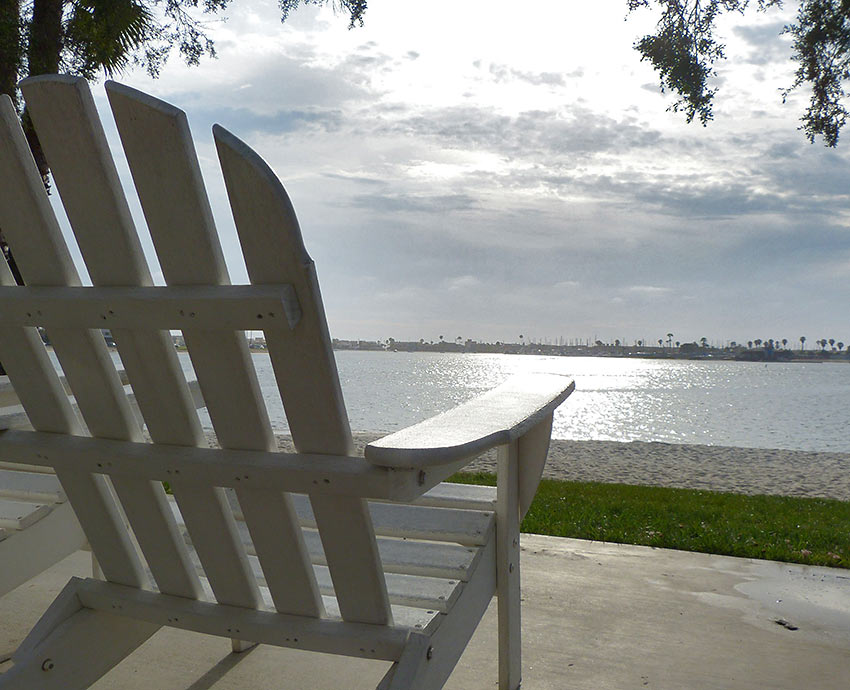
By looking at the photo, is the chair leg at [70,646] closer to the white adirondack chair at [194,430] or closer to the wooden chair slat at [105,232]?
the white adirondack chair at [194,430]

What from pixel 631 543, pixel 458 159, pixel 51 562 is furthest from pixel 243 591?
pixel 458 159

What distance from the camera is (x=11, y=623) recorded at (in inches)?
94.0

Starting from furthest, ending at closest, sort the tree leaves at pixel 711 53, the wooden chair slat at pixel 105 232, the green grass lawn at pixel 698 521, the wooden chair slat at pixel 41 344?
1. the tree leaves at pixel 711 53
2. the green grass lawn at pixel 698 521
3. the wooden chair slat at pixel 41 344
4. the wooden chair slat at pixel 105 232

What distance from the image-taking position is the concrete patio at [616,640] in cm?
205

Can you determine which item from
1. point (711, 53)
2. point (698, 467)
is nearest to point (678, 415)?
point (698, 467)

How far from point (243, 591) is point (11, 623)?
4.77 ft

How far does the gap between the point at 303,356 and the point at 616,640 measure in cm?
176

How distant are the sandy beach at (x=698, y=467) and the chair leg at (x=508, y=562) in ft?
20.3

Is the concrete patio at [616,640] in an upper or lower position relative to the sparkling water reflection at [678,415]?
upper

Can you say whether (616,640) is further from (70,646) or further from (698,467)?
(698,467)

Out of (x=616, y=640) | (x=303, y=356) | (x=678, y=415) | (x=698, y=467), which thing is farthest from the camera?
(x=678, y=415)

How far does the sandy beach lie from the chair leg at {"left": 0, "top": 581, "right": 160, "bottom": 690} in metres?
6.58

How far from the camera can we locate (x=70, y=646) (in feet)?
4.71

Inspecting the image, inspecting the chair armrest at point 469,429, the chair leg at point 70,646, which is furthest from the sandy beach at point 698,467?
the chair leg at point 70,646
